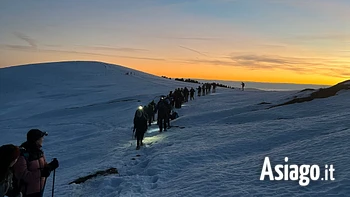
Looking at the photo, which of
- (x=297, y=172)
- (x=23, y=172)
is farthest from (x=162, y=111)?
(x=23, y=172)

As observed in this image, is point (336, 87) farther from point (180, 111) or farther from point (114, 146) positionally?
point (114, 146)

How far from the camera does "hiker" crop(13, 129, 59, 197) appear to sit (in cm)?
553

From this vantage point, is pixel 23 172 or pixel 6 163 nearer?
pixel 6 163

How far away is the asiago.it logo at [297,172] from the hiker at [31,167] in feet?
15.4

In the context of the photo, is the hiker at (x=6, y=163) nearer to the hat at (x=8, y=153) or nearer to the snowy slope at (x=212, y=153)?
the hat at (x=8, y=153)

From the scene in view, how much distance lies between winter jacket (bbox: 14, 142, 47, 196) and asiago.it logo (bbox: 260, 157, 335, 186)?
15.5 ft

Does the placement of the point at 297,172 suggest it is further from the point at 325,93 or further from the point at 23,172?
the point at 325,93

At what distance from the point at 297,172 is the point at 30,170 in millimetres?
5569

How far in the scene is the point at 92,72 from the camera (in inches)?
3206

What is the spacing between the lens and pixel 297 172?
7.70 metres

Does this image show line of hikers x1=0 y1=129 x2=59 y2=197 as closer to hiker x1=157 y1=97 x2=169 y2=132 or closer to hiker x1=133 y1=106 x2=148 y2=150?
hiker x1=133 y1=106 x2=148 y2=150

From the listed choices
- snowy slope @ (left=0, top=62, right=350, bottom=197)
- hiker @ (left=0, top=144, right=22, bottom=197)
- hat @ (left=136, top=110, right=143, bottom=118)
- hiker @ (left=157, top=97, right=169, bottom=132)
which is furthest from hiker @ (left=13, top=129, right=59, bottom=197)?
hiker @ (left=157, top=97, right=169, bottom=132)

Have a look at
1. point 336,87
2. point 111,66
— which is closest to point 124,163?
point 336,87

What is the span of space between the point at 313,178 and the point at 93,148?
1145 centimetres
